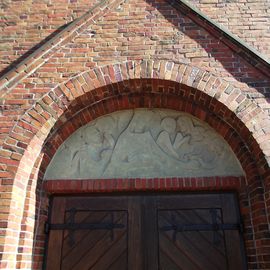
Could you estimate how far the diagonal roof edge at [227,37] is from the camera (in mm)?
4004

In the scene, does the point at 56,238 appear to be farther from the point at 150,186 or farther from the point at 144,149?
the point at 144,149

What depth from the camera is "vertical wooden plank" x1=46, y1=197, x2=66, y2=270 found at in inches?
147

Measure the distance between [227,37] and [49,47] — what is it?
7.87 ft

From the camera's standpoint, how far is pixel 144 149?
4223 millimetres

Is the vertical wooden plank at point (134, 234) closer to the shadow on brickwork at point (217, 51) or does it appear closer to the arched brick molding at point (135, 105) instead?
the arched brick molding at point (135, 105)

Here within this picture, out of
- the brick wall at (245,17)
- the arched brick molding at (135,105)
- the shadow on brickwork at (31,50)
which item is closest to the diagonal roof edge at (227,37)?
the brick wall at (245,17)

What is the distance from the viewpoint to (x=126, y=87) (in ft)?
13.4

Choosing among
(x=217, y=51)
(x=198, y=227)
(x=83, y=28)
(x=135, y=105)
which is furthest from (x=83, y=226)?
(x=217, y=51)

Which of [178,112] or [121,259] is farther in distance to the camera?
[178,112]

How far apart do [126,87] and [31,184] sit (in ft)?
5.63

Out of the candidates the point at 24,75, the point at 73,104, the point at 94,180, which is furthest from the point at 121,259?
the point at 24,75

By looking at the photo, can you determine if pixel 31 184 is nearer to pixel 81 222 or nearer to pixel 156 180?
pixel 81 222

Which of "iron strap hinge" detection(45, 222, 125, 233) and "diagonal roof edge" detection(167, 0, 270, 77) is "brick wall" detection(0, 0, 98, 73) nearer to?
"diagonal roof edge" detection(167, 0, 270, 77)

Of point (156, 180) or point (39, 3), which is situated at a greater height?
point (39, 3)
